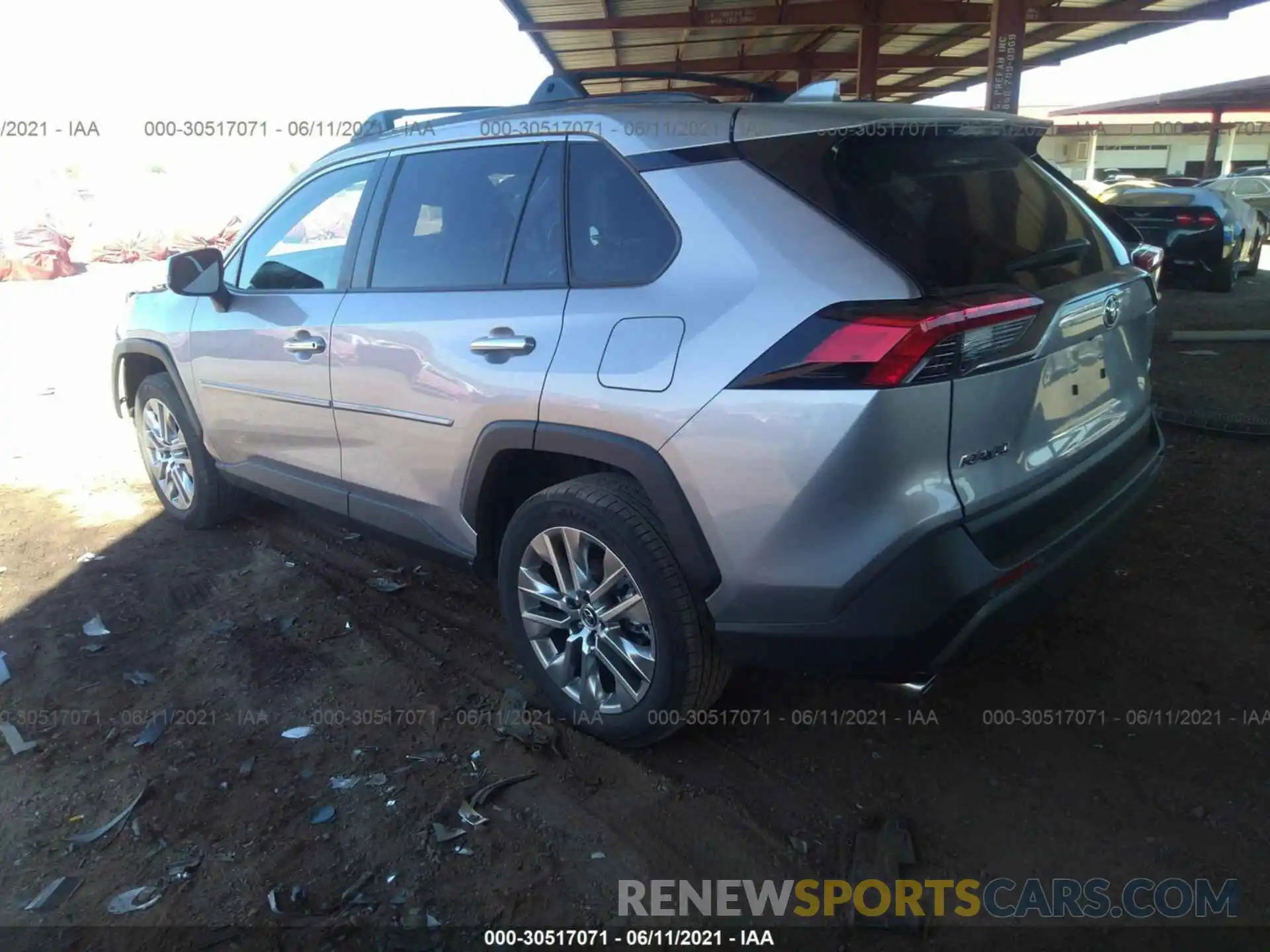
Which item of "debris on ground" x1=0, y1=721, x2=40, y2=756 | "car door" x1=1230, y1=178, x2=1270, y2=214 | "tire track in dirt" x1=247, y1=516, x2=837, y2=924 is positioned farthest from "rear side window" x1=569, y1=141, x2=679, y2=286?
"car door" x1=1230, y1=178, x2=1270, y2=214

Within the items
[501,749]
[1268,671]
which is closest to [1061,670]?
[1268,671]

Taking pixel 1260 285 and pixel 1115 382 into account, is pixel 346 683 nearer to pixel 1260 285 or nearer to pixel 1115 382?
pixel 1115 382

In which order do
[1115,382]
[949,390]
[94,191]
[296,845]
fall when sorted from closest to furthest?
1. [949,390]
2. [296,845]
3. [1115,382]
4. [94,191]

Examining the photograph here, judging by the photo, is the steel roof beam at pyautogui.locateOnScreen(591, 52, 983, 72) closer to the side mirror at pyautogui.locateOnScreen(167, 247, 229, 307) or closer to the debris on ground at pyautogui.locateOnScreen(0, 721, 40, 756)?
the side mirror at pyautogui.locateOnScreen(167, 247, 229, 307)

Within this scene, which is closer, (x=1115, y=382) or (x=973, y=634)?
(x=973, y=634)

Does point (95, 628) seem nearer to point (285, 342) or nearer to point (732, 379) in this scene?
point (285, 342)

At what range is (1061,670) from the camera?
10.7ft

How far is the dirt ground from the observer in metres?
2.45

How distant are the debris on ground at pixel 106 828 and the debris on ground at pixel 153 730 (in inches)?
12.7

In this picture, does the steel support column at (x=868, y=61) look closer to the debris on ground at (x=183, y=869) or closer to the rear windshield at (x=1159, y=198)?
the rear windshield at (x=1159, y=198)

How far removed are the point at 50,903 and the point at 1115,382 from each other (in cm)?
338

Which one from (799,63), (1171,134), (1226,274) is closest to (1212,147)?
(1171,134)

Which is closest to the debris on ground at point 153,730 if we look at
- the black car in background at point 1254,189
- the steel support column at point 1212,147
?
the black car in background at point 1254,189

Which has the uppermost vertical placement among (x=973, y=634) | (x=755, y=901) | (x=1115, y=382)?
(x=1115, y=382)
